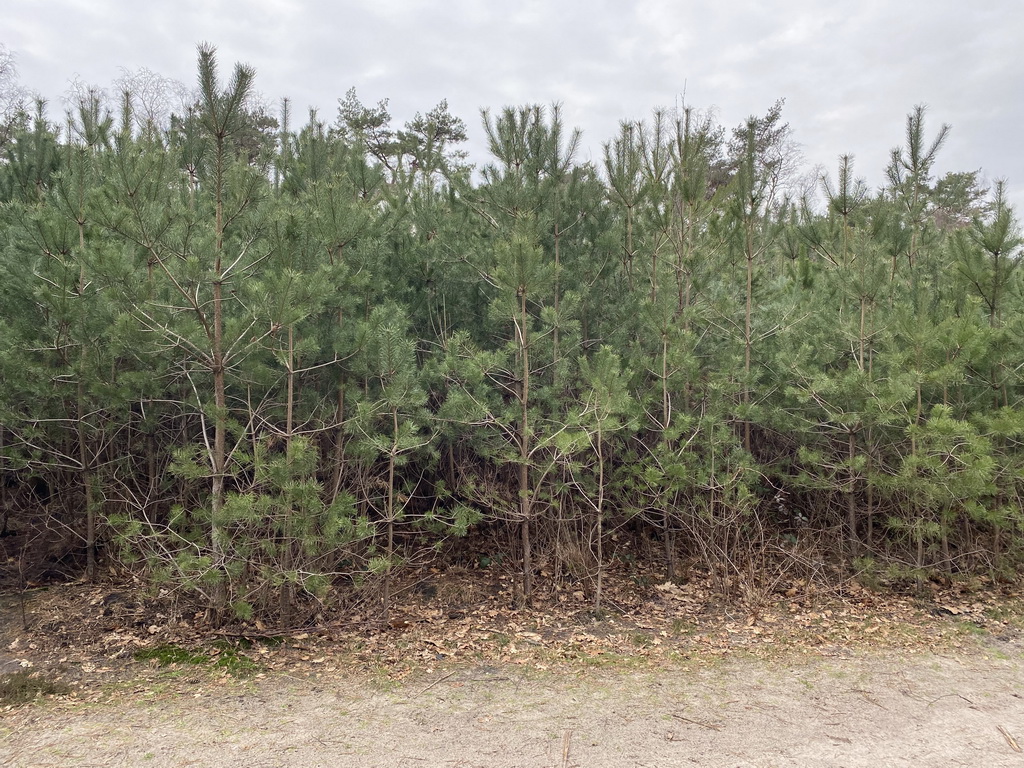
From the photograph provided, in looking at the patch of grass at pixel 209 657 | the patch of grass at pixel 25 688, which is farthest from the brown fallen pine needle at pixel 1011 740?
the patch of grass at pixel 25 688

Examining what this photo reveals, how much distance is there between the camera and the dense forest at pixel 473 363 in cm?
454

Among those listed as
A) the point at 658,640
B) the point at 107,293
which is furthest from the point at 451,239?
the point at 658,640

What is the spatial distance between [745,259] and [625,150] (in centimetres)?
158

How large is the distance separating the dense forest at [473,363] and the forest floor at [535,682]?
400 mm

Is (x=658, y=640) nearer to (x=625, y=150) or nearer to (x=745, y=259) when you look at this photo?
(x=745, y=259)

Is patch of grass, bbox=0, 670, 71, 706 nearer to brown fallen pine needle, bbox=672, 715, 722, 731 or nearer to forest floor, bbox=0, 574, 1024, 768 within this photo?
forest floor, bbox=0, 574, 1024, 768

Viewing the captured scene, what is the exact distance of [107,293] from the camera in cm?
433

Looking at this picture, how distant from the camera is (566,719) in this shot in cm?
373

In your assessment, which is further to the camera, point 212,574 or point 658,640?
point 658,640

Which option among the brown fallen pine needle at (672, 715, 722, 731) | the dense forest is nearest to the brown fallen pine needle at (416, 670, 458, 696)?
the dense forest

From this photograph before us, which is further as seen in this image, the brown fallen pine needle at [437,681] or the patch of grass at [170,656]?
the patch of grass at [170,656]

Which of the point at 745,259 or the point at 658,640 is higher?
the point at 745,259

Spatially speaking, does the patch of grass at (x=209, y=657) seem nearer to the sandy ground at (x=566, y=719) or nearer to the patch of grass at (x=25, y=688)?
the sandy ground at (x=566, y=719)

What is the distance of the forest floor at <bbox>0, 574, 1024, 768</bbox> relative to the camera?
3.39 m
